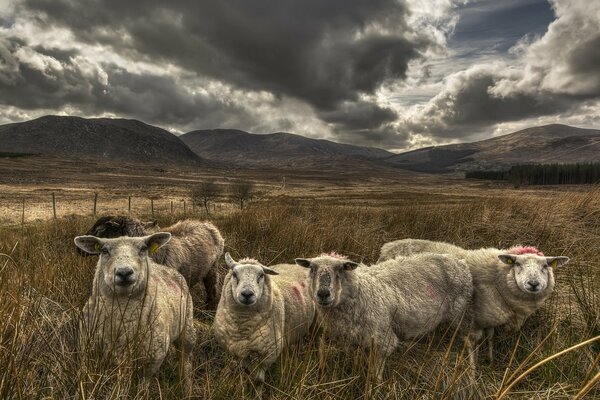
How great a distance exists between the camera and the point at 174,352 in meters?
4.40

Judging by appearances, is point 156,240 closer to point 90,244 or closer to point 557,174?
point 90,244

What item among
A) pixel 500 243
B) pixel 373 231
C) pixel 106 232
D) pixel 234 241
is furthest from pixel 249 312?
pixel 500 243

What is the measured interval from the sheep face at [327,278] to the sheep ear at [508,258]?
2294 millimetres

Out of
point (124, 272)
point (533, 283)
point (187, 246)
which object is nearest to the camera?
point (124, 272)

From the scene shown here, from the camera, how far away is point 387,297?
4984mm

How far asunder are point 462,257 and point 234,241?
17.9ft

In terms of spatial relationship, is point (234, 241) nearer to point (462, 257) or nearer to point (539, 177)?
point (462, 257)

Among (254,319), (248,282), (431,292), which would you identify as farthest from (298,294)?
(431,292)

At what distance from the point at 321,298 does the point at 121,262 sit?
2.33 metres

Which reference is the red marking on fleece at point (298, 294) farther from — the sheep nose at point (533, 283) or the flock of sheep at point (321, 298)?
the sheep nose at point (533, 283)

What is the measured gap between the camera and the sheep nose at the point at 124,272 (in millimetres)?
3641

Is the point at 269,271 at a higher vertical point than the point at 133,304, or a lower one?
higher

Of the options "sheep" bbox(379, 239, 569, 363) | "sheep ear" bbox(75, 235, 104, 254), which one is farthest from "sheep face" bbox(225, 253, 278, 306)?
"sheep" bbox(379, 239, 569, 363)

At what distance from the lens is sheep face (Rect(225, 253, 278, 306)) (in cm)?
432
